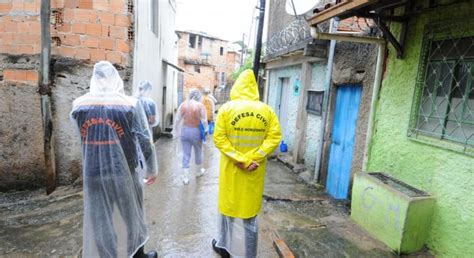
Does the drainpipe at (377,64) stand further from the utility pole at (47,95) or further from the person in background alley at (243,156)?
the utility pole at (47,95)

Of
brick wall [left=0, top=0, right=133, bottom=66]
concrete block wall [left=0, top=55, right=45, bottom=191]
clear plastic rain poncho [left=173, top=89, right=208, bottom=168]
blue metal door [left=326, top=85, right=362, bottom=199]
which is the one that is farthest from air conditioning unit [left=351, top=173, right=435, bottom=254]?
concrete block wall [left=0, top=55, right=45, bottom=191]

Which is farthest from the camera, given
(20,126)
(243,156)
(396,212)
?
(20,126)

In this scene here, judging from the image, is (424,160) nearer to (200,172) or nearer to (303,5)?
(303,5)

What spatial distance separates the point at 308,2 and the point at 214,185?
3452mm

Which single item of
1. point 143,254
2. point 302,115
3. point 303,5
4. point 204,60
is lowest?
point 143,254

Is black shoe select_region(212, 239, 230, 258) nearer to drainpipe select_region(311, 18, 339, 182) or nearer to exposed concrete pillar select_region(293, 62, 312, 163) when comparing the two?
drainpipe select_region(311, 18, 339, 182)

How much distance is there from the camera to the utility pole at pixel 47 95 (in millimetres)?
4270

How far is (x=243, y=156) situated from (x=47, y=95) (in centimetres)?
369

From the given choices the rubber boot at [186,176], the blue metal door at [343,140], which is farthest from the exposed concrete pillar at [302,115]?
the rubber boot at [186,176]

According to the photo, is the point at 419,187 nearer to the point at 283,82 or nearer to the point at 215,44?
the point at 283,82

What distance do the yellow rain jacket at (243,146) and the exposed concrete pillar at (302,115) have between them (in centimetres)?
390

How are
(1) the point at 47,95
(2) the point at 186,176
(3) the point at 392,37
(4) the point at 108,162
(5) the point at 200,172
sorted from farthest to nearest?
(5) the point at 200,172 < (2) the point at 186,176 < (1) the point at 47,95 < (3) the point at 392,37 < (4) the point at 108,162

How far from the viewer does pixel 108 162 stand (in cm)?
238

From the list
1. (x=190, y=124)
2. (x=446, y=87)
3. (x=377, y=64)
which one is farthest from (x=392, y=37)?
(x=190, y=124)
